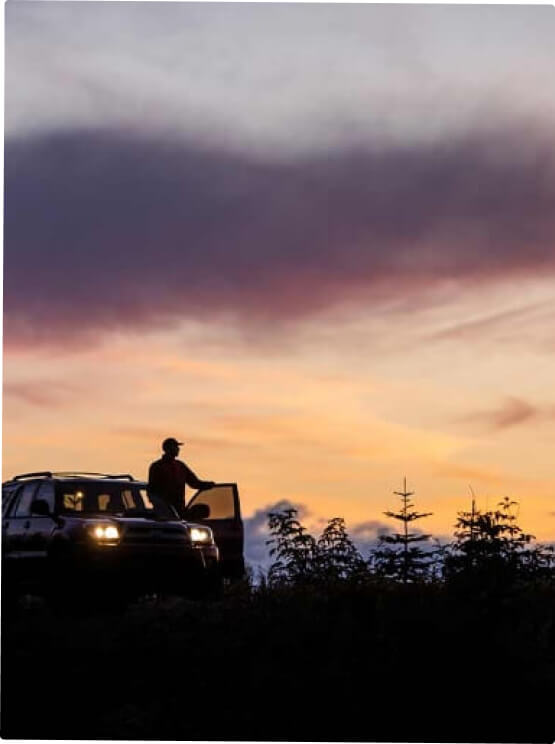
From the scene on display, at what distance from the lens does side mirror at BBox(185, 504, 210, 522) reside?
61.0 feet

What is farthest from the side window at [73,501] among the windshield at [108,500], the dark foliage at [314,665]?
the dark foliage at [314,665]

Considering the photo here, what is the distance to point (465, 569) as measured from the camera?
55.2 ft

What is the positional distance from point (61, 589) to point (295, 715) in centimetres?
414

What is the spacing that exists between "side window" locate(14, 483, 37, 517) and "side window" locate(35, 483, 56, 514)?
178 millimetres

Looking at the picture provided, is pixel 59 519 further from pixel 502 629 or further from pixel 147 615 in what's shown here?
pixel 502 629

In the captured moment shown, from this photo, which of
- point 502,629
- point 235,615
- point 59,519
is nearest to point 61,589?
point 59,519

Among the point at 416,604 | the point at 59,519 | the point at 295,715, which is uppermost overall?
the point at 59,519

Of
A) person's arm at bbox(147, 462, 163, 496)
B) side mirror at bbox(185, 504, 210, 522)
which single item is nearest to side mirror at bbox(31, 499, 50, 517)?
person's arm at bbox(147, 462, 163, 496)

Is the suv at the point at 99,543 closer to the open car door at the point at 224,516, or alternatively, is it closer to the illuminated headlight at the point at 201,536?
the illuminated headlight at the point at 201,536

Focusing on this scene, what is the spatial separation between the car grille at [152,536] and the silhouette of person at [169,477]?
1.18 m

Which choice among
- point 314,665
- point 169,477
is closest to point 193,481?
point 169,477

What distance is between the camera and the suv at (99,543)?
684 inches

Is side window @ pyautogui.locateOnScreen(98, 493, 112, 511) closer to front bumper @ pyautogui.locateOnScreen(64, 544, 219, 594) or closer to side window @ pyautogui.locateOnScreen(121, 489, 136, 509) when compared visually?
side window @ pyautogui.locateOnScreen(121, 489, 136, 509)

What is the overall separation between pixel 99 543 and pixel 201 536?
1.26m
